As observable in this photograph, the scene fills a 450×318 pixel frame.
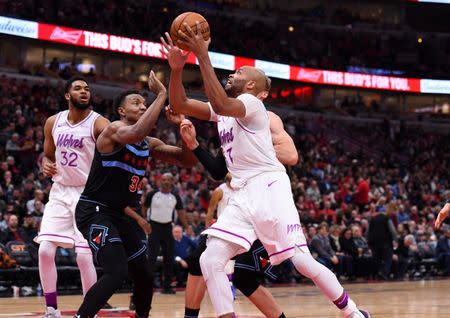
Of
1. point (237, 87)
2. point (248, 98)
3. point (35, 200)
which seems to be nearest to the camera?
point (248, 98)

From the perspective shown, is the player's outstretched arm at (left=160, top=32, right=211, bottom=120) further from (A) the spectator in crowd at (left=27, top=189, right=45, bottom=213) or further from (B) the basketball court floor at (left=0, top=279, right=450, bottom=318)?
(A) the spectator in crowd at (left=27, top=189, right=45, bottom=213)

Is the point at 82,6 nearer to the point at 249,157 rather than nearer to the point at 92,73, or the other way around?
the point at 92,73

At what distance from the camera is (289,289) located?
15.0 m

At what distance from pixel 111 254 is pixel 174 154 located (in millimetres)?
1126

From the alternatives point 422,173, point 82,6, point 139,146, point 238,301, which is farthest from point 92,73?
point 139,146

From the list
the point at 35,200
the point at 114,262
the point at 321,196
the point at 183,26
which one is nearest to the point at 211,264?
the point at 114,262

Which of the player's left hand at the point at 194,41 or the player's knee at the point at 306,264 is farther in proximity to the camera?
the player's knee at the point at 306,264

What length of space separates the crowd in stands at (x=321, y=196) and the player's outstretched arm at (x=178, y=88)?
761cm

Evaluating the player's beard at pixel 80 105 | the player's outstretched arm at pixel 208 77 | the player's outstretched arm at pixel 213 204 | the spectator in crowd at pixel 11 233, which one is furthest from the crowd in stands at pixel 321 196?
the player's outstretched arm at pixel 208 77

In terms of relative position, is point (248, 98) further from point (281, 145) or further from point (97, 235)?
point (97, 235)

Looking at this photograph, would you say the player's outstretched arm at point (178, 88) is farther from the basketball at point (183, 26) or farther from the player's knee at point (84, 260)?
the player's knee at point (84, 260)

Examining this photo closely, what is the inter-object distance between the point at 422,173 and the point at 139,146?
2661cm

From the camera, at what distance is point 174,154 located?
7.20 meters

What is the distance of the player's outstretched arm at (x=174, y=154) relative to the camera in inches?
279
